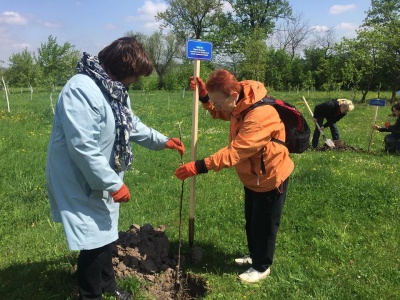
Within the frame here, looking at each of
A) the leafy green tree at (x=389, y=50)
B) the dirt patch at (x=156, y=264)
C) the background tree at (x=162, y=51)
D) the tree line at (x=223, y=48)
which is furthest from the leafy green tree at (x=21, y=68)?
the dirt patch at (x=156, y=264)

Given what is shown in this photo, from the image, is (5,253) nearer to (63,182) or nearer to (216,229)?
(63,182)

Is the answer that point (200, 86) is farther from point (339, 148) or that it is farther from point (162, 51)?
point (162, 51)

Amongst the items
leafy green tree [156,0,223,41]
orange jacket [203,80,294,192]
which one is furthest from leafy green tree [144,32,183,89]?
orange jacket [203,80,294,192]

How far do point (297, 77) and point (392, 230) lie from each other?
127ft

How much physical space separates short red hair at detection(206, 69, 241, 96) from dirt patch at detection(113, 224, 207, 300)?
5.59 ft

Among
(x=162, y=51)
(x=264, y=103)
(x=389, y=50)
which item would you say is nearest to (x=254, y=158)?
(x=264, y=103)

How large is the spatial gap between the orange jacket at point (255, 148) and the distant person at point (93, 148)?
2.69ft

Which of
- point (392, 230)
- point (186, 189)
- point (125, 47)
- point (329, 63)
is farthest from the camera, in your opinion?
point (329, 63)

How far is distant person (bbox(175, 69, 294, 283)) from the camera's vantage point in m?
2.99

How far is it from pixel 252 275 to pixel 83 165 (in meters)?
2.12

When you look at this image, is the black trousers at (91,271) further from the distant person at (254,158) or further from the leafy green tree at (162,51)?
the leafy green tree at (162,51)

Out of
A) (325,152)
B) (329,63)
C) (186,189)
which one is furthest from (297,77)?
(186,189)

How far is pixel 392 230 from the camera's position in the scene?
14.6 ft

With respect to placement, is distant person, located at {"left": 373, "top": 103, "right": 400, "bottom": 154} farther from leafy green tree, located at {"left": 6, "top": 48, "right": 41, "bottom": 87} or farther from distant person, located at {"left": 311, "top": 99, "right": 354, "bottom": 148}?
leafy green tree, located at {"left": 6, "top": 48, "right": 41, "bottom": 87}
